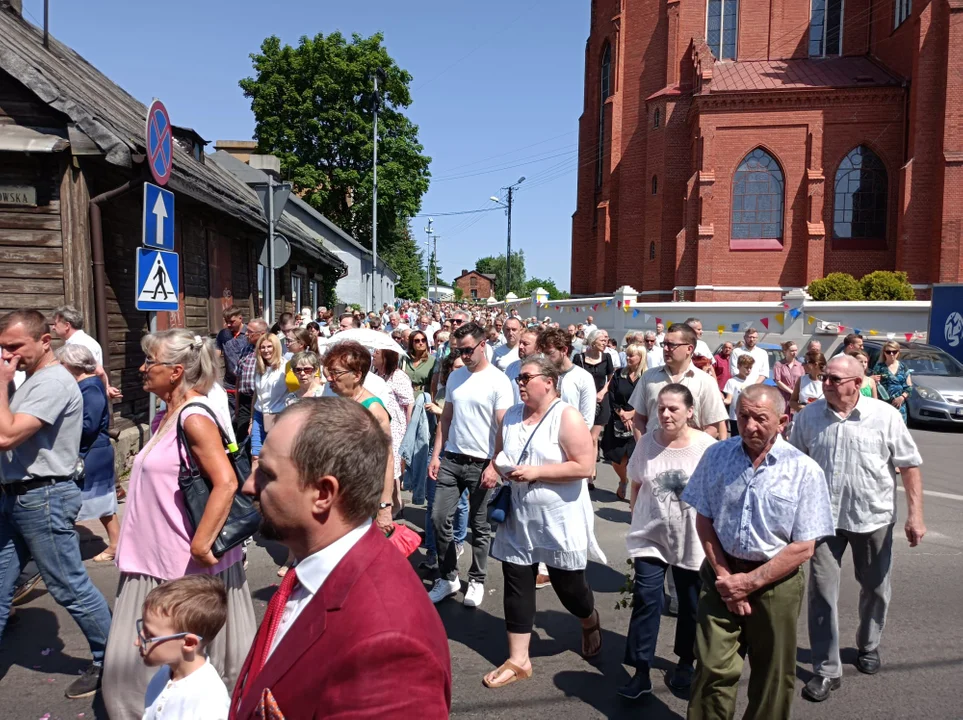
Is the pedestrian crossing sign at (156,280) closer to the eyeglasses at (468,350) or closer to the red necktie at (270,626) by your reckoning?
the eyeglasses at (468,350)

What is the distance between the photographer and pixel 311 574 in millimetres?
1640

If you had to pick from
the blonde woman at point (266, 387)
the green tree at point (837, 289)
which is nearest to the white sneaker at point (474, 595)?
the blonde woman at point (266, 387)

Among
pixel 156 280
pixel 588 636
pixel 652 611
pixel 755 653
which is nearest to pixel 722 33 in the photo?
pixel 156 280

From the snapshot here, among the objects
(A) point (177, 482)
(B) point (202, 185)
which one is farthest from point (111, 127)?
(A) point (177, 482)

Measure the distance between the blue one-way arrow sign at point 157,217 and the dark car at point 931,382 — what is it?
11708 mm

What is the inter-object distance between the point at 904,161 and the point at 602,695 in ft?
110

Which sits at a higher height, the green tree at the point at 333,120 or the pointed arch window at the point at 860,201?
the green tree at the point at 333,120

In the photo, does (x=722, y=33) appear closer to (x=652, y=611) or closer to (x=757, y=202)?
(x=757, y=202)

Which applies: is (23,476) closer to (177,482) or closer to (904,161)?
(177,482)

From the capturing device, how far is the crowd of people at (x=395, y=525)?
5.29 ft

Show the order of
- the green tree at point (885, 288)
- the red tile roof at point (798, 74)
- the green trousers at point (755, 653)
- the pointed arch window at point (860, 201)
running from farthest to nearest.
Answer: the pointed arch window at point (860, 201)
the red tile roof at point (798, 74)
the green tree at point (885, 288)
the green trousers at point (755, 653)

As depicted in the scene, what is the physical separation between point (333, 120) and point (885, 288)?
27427 millimetres

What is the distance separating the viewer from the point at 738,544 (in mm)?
3379

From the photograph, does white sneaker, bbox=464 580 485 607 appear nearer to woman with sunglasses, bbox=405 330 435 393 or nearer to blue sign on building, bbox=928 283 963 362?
woman with sunglasses, bbox=405 330 435 393
